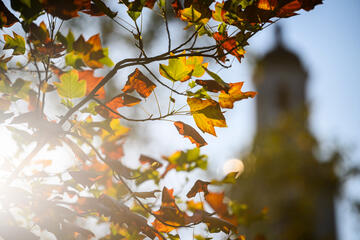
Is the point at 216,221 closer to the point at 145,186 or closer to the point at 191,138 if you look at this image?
the point at 191,138

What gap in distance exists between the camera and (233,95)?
18.2 inches

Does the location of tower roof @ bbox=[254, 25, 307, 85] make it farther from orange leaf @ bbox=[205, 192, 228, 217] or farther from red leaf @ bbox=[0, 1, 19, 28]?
red leaf @ bbox=[0, 1, 19, 28]

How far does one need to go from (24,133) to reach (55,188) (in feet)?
0.35

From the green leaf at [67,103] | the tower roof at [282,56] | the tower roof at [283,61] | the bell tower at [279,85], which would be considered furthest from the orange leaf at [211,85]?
the tower roof at [282,56]

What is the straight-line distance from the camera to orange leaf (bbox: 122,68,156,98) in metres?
0.47

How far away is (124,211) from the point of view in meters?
0.42

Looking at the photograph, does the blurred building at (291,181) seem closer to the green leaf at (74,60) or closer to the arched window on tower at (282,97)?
the arched window on tower at (282,97)

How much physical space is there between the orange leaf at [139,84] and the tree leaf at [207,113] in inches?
3.2

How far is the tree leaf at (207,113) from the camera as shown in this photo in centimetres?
44

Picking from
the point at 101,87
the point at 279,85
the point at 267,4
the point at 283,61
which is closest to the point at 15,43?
the point at 101,87

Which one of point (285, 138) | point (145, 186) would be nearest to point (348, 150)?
point (285, 138)

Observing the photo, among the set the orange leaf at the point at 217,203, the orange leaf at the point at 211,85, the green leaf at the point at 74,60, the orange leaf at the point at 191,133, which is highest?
the green leaf at the point at 74,60

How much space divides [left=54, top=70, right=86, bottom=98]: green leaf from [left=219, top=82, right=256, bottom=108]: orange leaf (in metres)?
0.24

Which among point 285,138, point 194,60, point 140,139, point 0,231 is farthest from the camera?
point 285,138
